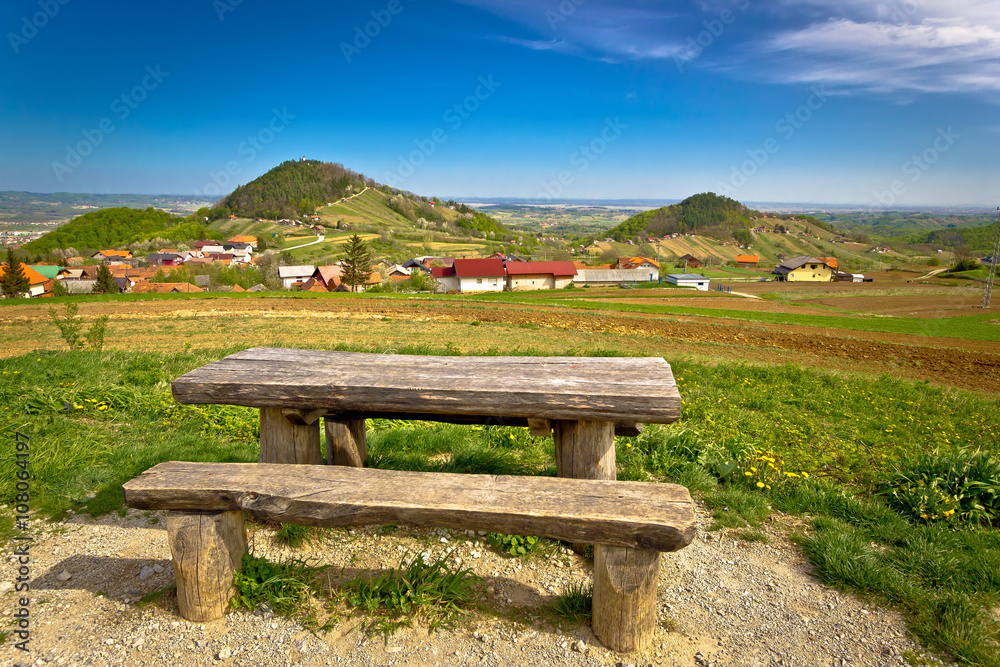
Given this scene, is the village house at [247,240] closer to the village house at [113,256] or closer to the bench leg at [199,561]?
the village house at [113,256]

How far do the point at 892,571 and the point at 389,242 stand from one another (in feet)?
345

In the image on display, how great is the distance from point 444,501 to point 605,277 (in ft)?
218

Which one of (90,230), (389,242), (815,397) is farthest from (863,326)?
(90,230)

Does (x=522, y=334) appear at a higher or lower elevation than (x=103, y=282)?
lower

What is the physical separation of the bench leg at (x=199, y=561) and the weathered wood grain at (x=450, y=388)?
0.70 meters

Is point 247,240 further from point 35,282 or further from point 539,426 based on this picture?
point 539,426

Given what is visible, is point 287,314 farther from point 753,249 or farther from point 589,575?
point 753,249

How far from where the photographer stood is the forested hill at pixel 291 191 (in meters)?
133

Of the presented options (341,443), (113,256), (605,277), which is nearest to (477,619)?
(341,443)

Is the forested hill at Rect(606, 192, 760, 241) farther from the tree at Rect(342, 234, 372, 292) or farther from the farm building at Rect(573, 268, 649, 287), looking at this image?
the tree at Rect(342, 234, 372, 292)

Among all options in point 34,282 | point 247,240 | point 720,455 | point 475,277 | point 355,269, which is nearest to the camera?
point 720,455

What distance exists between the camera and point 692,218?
15825 centimetres

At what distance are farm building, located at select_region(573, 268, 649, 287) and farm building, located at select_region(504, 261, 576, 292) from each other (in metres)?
1.83

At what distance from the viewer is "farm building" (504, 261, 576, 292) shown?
59.9 meters
